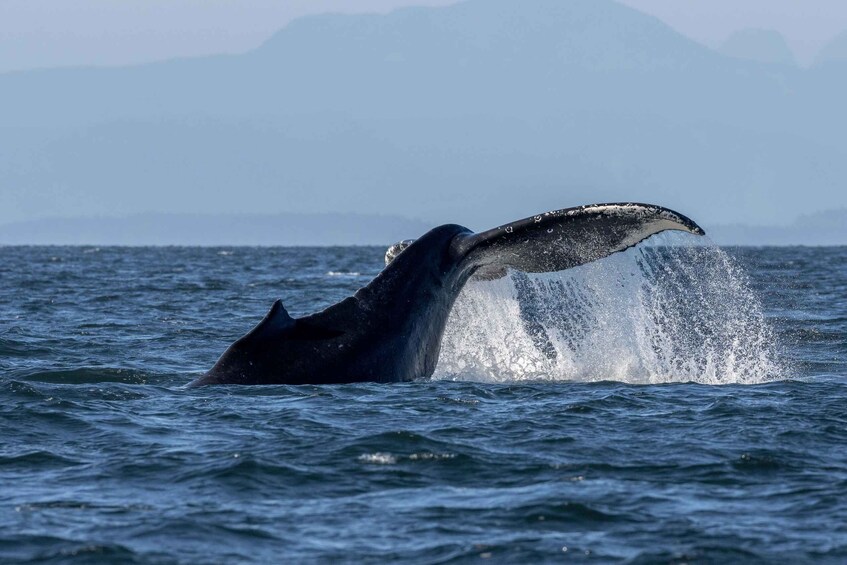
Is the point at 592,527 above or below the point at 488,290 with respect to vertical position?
below

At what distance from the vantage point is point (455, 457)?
909cm

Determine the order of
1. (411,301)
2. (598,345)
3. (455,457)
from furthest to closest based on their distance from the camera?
1. (598,345)
2. (411,301)
3. (455,457)

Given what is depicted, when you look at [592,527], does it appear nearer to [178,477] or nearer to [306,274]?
[178,477]

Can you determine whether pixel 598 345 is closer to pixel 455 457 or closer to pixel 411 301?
pixel 411 301

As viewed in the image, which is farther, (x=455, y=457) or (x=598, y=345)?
(x=598, y=345)

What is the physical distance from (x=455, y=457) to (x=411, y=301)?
215cm

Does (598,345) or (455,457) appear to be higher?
(598,345)

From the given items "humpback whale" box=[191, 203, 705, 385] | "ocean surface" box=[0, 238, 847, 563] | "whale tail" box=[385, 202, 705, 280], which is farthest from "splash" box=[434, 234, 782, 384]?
"humpback whale" box=[191, 203, 705, 385]

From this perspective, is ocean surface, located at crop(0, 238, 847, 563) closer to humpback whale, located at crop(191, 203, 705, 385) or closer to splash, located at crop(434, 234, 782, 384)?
splash, located at crop(434, 234, 782, 384)

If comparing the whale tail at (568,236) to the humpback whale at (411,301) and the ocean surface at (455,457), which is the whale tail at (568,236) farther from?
the ocean surface at (455,457)

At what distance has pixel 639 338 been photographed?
16.0 m

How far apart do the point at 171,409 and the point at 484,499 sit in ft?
12.0

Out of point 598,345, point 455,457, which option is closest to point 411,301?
point 455,457

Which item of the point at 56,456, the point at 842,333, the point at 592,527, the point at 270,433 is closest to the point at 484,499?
the point at 592,527
